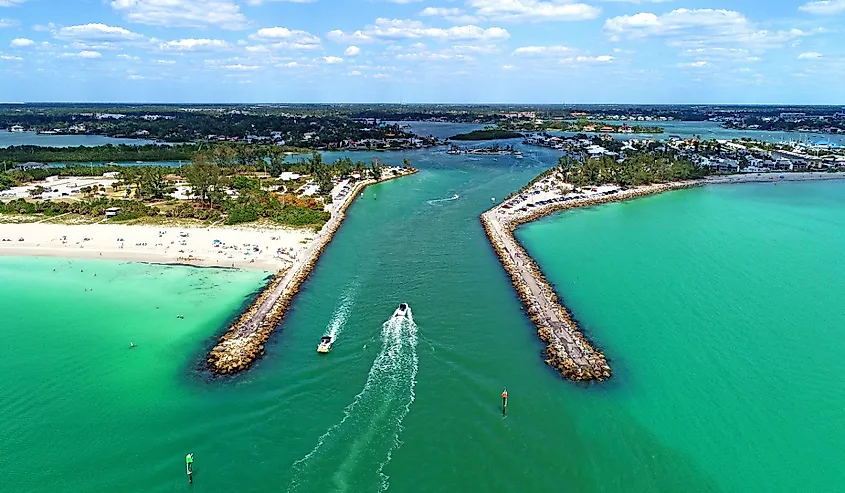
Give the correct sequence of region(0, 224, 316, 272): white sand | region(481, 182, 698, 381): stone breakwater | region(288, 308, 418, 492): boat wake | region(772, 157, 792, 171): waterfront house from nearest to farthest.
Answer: region(288, 308, 418, 492): boat wake
region(481, 182, 698, 381): stone breakwater
region(0, 224, 316, 272): white sand
region(772, 157, 792, 171): waterfront house

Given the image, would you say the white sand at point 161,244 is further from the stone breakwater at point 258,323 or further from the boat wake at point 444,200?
the boat wake at point 444,200

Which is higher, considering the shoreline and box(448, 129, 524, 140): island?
box(448, 129, 524, 140): island

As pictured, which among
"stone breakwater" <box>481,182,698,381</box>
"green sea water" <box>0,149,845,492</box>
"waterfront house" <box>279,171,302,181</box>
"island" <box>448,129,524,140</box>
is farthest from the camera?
"island" <box>448,129,524,140</box>

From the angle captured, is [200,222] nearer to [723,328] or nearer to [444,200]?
[444,200]

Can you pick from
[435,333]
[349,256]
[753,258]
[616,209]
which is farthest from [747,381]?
[616,209]

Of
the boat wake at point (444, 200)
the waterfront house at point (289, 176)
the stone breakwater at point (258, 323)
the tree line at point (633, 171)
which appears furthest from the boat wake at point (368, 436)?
the waterfront house at point (289, 176)

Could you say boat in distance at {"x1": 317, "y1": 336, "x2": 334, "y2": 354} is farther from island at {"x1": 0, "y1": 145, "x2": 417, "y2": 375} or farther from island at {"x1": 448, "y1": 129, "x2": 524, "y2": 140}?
island at {"x1": 448, "y1": 129, "x2": 524, "y2": 140}

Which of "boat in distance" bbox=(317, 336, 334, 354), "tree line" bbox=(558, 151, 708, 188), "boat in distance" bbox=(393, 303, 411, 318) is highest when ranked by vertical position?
"tree line" bbox=(558, 151, 708, 188)

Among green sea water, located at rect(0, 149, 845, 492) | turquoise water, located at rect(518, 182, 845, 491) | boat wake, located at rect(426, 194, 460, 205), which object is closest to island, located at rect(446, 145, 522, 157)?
boat wake, located at rect(426, 194, 460, 205)
